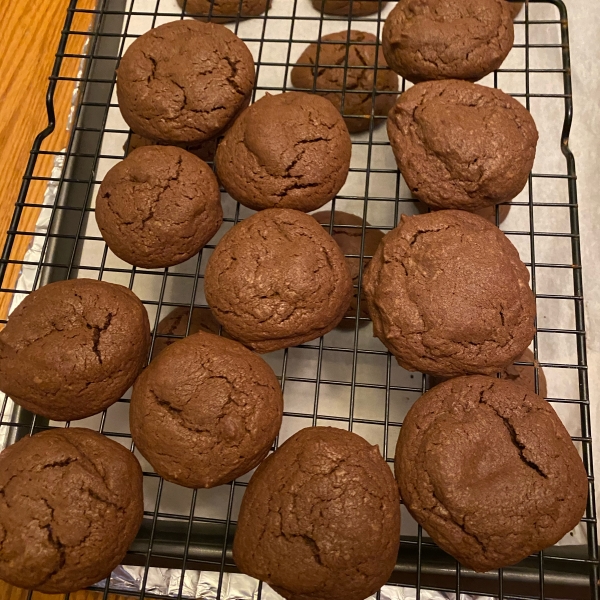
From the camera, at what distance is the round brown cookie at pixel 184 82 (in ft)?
5.65

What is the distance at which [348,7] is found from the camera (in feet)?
8.00

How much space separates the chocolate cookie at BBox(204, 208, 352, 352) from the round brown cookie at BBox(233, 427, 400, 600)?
13.2 inches

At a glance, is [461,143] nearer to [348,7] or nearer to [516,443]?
[516,443]

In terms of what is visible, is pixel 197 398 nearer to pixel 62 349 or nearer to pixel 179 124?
pixel 62 349

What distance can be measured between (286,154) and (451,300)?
2.18ft

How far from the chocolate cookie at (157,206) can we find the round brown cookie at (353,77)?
0.73 m

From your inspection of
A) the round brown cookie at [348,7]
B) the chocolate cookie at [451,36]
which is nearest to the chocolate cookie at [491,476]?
the chocolate cookie at [451,36]

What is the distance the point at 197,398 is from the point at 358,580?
1.99ft

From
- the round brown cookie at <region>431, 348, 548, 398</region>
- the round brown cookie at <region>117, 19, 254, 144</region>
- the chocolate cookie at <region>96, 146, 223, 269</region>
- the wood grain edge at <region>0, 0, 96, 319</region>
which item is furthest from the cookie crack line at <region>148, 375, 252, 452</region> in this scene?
the wood grain edge at <region>0, 0, 96, 319</region>

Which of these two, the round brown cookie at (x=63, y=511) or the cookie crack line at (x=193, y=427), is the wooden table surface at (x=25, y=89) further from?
the cookie crack line at (x=193, y=427)

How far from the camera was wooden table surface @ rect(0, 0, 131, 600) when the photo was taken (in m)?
2.20

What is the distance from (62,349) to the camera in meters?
1.48

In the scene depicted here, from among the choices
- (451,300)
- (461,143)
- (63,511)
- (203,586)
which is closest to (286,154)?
(461,143)

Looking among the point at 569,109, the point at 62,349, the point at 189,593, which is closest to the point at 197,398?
the point at 62,349
